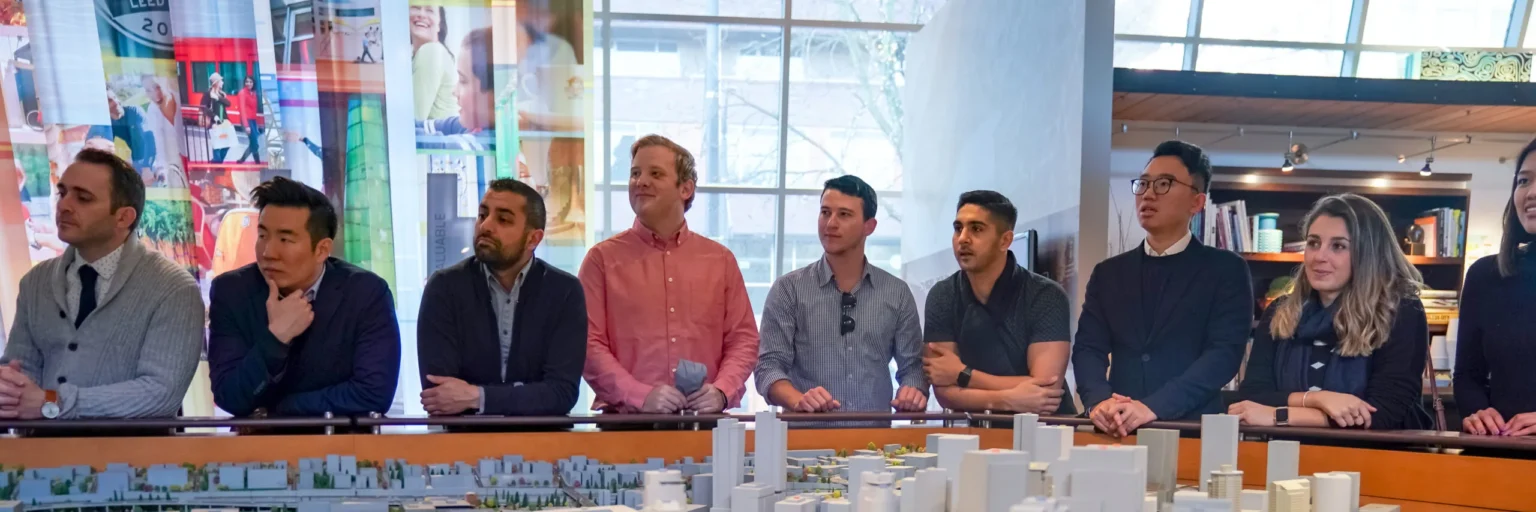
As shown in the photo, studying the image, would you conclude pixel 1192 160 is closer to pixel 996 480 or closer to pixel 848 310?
pixel 848 310

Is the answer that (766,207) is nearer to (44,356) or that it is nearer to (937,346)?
(937,346)

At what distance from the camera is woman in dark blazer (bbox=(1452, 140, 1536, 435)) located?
2.99 metres

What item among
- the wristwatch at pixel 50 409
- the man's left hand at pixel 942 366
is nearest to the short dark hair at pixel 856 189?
the man's left hand at pixel 942 366

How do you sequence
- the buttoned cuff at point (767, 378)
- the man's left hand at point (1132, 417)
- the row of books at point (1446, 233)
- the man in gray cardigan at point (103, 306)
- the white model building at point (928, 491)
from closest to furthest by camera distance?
the white model building at point (928, 491)
the man's left hand at point (1132, 417)
the man in gray cardigan at point (103, 306)
the buttoned cuff at point (767, 378)
the row of books at point (1446, 233)

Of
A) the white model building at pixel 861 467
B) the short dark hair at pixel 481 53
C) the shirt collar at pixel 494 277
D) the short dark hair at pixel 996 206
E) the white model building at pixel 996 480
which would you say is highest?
the short dark hair at pixel 481 53

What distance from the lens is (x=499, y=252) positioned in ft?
11.1

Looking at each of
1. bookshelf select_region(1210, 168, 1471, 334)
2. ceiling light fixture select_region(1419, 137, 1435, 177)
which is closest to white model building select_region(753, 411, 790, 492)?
bookshelf select_region(1210, 168, 1471, 334)

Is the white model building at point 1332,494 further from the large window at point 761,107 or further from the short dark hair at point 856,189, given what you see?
the large window at point 761,107

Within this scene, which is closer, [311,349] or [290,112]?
[311,349]

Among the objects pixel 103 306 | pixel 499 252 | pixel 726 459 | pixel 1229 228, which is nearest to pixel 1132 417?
pixel 726 459

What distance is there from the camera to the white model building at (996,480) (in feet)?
5.65

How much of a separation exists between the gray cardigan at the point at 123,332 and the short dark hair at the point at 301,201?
1.14 ft

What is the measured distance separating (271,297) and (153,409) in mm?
409

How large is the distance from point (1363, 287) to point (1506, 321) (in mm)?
358
